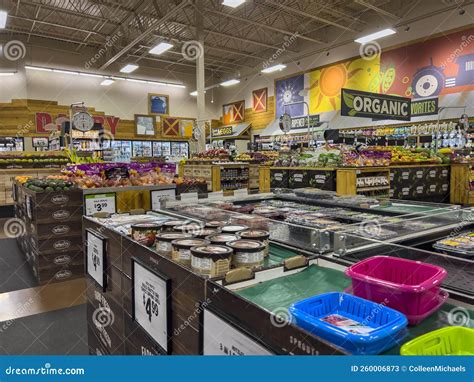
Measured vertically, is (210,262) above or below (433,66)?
below

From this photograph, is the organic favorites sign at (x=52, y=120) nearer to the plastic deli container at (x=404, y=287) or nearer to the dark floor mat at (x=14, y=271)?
the dark floor mat at (x=14, y=271)

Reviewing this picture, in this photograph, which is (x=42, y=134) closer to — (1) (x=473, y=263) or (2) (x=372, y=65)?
(2) (x=372, y=65)

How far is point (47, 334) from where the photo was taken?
3.06 meters

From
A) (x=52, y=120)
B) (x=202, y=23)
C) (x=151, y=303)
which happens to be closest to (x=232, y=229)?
(x=151, y=303)

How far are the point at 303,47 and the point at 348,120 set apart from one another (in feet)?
15.3

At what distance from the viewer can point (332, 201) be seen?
3.09 meters

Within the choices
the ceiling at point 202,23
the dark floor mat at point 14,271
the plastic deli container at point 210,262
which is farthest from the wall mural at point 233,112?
the plastic deli container at point 210,262

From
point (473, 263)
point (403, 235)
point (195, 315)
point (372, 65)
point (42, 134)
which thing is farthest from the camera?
point (42, 134)

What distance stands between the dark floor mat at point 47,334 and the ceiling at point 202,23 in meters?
9.09

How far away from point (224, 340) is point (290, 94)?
1601 cm

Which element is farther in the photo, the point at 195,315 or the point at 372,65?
the point at 372,65

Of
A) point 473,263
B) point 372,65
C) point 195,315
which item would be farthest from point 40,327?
point 372,65

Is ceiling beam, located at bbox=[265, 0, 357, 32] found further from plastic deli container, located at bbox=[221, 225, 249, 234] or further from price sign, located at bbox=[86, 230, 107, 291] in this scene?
plastic deli container, located at bbox=[221, 225, 249, 234]

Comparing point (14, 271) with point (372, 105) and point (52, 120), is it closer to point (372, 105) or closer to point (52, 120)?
point (372, 105)
